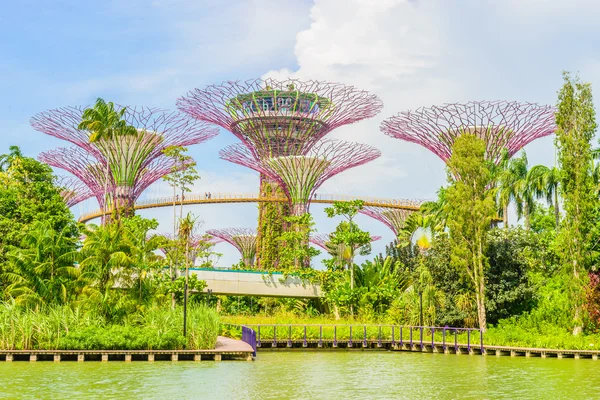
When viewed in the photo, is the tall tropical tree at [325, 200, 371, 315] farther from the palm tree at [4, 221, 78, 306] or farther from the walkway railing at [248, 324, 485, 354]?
the palm tree at [4, 221, 78, 306]

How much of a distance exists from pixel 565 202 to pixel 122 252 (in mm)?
18065

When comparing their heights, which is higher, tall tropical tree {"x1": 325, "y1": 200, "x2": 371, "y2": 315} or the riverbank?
tall tropical tree {"x1": 325, "y1": 200, "x2": 371, "y2": 315}

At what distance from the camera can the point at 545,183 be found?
129 feet

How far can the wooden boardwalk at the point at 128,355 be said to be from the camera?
25.0 metres

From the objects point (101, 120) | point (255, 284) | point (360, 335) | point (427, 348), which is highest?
point (101, 120)

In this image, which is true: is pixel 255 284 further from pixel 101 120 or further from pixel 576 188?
pixel 576 188

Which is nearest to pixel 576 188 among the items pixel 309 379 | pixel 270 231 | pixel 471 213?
pixel 471 213

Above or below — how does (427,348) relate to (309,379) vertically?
above

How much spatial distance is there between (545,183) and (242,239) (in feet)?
126

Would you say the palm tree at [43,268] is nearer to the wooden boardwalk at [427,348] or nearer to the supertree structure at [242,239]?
the wooden boardwalk at [427,348]

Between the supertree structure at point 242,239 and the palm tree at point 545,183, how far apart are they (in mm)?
36006

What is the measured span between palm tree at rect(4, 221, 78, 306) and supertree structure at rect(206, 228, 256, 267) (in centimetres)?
4274

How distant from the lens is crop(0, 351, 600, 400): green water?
723 inches

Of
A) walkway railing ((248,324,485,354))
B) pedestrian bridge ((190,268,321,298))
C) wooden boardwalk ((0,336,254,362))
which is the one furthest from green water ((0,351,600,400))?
pedestrian bridge ((190,268,321,298))
